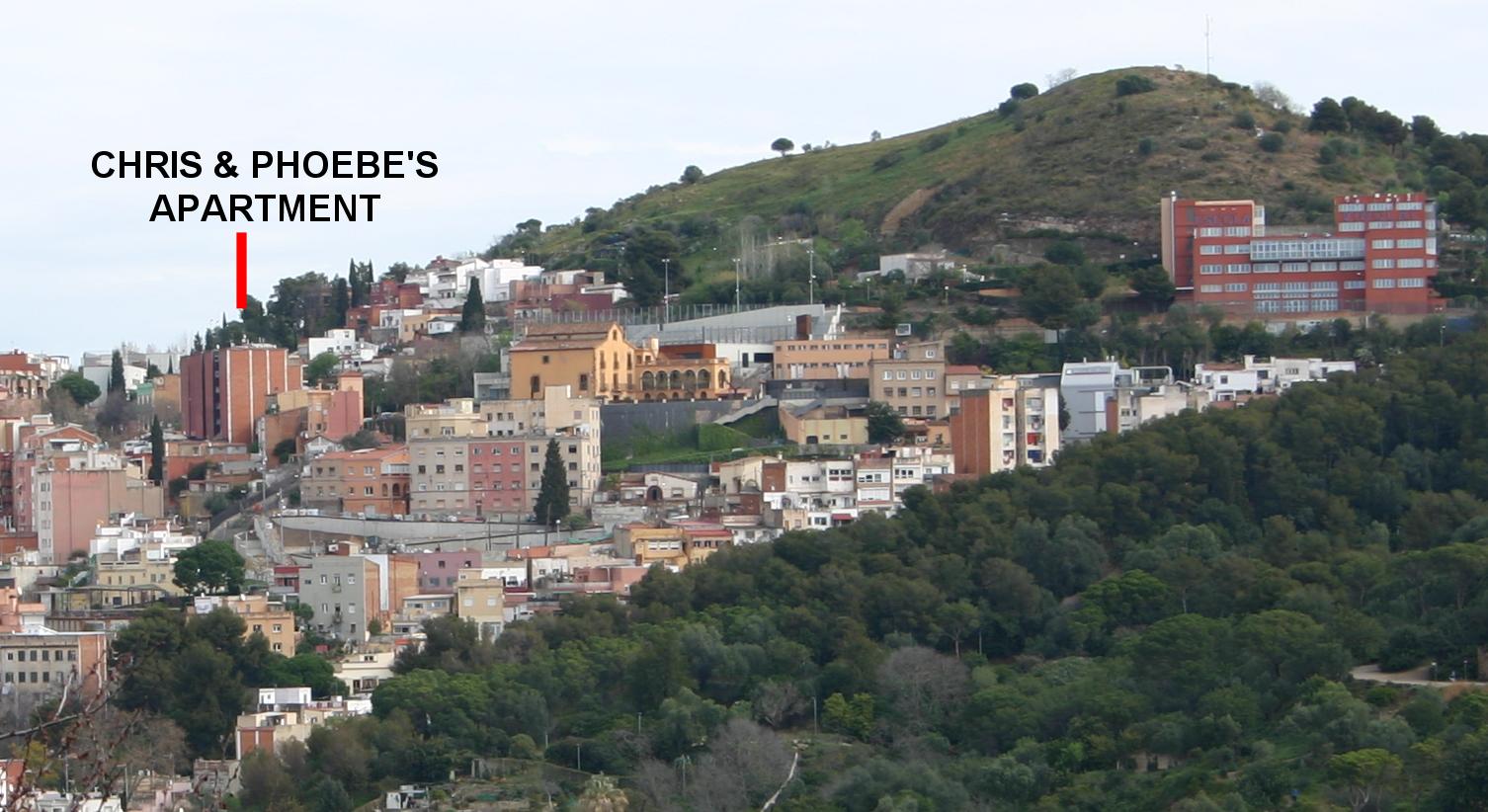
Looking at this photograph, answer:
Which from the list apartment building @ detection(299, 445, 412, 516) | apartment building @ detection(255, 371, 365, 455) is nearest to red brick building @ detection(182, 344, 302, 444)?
apartment building @ detection(255, 371, 365, 455)

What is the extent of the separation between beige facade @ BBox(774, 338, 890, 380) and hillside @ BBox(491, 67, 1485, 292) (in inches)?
346

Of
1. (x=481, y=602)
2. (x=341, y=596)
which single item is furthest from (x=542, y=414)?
(x=481, y=602)

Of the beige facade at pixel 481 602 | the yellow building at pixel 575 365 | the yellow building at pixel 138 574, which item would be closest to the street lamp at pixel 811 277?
the yellow building at pixel 575 365

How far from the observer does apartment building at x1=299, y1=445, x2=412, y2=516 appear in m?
48.7

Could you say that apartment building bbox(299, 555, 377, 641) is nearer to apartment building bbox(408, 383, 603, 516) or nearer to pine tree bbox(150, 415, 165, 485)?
apartment building bbox(408, 383, 603, 516)

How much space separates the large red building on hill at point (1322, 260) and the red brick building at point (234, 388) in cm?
1841

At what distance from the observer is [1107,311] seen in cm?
5597

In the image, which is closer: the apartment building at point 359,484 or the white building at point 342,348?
the apartment building at point 359,484

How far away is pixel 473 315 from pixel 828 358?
34.4 ft

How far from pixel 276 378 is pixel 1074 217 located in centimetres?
1809

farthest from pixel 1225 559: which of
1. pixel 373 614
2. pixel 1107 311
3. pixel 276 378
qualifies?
pixel 276 378

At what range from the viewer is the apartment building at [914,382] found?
5138 centimetres

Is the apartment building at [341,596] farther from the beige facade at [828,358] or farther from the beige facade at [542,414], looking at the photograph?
the beige facade at [828,358]

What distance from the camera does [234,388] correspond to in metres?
55.0
